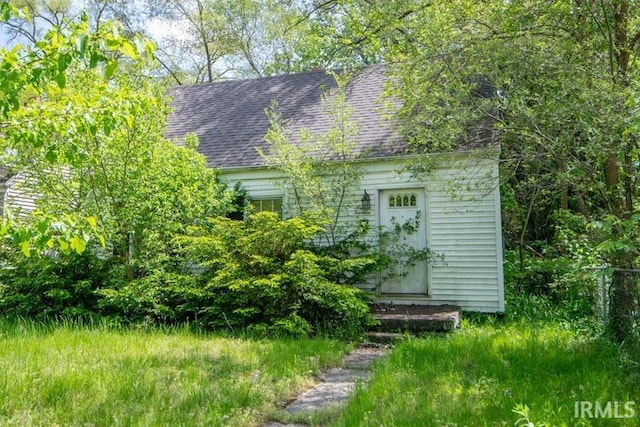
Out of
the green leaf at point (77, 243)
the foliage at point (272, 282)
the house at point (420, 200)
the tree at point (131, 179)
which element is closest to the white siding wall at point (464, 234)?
the house at point (420, 200)

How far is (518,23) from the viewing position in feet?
20.2

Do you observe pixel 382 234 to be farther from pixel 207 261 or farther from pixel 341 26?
pixel 341 26

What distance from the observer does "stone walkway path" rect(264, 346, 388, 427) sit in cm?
402

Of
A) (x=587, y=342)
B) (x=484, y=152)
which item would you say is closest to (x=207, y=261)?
(x=484, y=152)

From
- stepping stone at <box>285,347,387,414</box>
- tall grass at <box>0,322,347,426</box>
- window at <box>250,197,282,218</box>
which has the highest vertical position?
window at <box>250,197,282,218</box>

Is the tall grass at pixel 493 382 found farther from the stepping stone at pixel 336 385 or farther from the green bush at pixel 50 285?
the green bush at pixel 50 285

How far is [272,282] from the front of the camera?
6.52 metres

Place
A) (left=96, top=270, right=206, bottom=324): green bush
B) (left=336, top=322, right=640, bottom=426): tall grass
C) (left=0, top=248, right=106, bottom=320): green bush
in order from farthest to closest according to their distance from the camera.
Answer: (left=0, top=248, right=106, bottom=320): green bush < (left=96, top=270, right=206, bottom=324): green bush < (left=336, top=322, right=640, bottom=426): tall grass

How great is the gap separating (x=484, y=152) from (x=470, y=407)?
15.0 ft

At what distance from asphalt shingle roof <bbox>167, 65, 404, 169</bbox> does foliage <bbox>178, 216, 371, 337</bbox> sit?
244cm

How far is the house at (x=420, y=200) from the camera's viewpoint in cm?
794

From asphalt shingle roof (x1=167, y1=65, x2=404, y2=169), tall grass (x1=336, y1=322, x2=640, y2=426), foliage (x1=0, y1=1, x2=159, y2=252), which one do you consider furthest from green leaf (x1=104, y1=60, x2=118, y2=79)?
asphalt shingle roof (x1=167, y1=65, x2=404, y2=169)

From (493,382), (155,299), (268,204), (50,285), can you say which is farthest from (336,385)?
(50,285)

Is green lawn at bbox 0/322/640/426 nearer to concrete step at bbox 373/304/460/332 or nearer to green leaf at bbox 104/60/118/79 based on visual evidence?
concrete step at bbox 373/304/460/332
